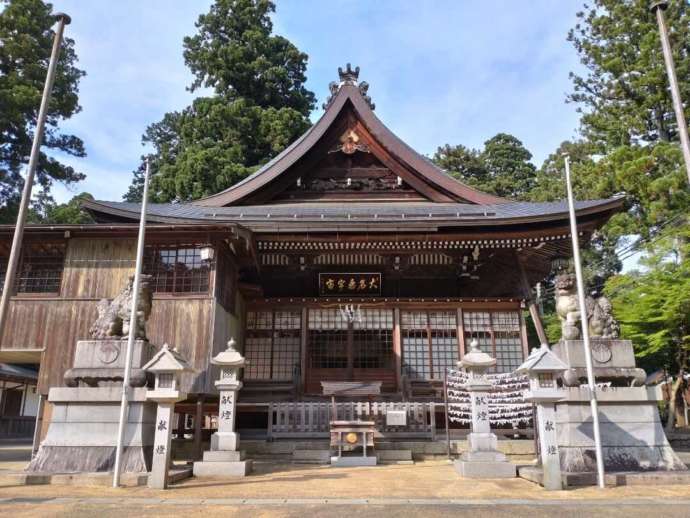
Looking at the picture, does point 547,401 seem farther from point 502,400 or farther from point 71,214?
point 71,214

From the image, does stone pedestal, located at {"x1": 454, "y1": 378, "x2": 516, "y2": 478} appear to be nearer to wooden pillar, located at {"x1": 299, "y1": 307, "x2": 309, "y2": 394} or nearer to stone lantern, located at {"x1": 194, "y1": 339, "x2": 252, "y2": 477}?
stone lantern, located at {"x1": 194, "y1": 339, "x2": 252, "y2": 477}

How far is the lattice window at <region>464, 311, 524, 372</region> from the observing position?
1447 centimetres

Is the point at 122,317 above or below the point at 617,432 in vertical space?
above

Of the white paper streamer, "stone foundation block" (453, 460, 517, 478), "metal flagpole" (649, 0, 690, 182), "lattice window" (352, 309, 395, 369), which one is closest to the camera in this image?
"metal flagpole" (649, 0, 690, 182)

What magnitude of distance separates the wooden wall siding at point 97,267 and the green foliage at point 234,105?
14190mm

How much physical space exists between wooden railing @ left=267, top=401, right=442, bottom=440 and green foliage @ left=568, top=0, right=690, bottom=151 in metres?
20.0

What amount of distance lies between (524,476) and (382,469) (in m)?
2.76

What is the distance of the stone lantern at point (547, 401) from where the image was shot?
7152mm

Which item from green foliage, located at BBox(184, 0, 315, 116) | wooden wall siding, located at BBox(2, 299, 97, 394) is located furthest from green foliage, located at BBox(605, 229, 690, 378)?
green foliage, located at BBox(184, 0, 315, 116)

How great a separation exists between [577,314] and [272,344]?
29.0ft

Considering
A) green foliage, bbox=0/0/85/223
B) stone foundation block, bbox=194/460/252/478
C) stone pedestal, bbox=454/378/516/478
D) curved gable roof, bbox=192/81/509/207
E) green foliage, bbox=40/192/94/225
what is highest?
green foliage, bbox=0/0/85/223

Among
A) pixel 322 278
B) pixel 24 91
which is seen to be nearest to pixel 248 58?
pixel 24 91

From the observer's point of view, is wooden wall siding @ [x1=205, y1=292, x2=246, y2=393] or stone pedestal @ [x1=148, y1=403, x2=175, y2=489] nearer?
stone pedestal @ [x1=148, y1=403, x2=175, y2=489]

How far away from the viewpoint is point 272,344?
49.0 feet
